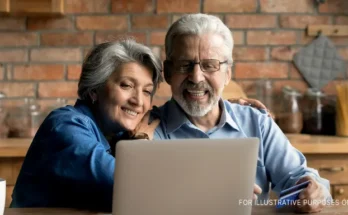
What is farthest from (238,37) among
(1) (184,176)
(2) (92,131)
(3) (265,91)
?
(1) (184,176)

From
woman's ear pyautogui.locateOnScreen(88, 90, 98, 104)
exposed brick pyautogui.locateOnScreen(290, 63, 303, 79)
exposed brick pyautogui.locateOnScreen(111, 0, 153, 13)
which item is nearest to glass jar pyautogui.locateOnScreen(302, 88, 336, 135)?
Answer: exposed brick pyautogui.locateOnScreen(290, 63, 303, 79)

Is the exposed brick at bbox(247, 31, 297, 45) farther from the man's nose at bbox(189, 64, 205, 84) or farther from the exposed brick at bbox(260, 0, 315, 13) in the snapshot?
the man's nose at bbox(189, 64, 205, 84)

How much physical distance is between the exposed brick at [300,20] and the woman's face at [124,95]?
4.93ft

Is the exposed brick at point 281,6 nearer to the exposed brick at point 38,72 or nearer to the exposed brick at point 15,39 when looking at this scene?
the exposed brick at point 38,72

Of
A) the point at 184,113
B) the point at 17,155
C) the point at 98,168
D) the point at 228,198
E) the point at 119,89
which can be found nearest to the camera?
the point at 228,198

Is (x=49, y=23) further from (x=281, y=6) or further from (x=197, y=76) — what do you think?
(x=197, y=76)

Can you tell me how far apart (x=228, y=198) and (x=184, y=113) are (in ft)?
2.46

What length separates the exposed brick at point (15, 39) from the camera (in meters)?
2.97

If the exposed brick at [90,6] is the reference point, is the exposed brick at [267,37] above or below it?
below

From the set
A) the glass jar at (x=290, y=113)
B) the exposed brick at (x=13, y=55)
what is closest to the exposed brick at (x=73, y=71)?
the exposed brick at (x=13, y=55)

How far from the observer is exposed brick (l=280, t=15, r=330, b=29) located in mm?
3039

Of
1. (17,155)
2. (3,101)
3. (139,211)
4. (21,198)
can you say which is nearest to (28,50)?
(3,101)

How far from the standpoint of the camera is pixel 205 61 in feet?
5.79

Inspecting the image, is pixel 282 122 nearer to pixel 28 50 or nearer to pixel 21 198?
pixel 28 50
